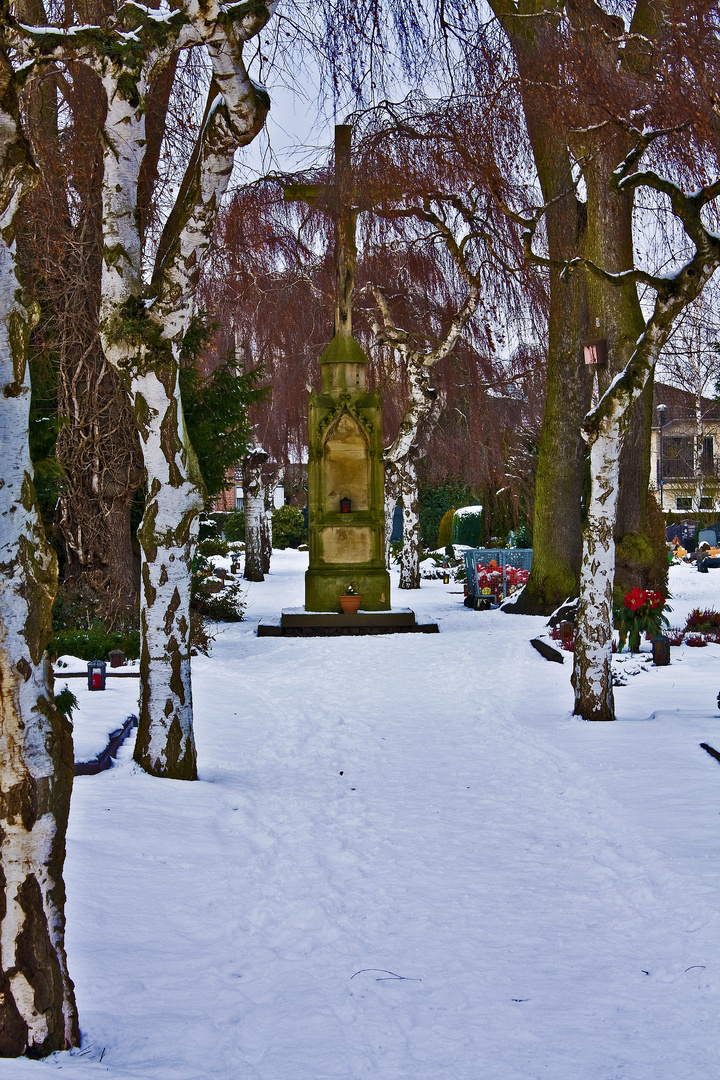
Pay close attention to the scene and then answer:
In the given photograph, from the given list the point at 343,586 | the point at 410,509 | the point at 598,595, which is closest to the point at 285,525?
the point at 410,509

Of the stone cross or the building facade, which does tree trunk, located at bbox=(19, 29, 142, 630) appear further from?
the building facade

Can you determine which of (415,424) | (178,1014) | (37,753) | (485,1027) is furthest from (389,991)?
(415,424)

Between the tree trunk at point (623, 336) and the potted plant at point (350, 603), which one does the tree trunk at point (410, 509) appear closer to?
the potted plant at point (350, 603)

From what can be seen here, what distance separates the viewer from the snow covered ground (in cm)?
356

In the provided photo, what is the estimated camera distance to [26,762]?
3.49 meters

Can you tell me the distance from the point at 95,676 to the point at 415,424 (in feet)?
45.1

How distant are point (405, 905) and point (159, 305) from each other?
4.31m

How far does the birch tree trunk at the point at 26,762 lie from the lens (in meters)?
3.38

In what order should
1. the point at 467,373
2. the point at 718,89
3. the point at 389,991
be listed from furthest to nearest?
the point at 467,373, the point at 718,89, the point at 389,991

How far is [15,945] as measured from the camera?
3.38 m

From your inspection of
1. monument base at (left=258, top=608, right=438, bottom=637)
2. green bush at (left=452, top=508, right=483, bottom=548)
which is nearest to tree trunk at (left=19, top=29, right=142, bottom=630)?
monument base at (left=258, top=608, right=438, bottom=637)

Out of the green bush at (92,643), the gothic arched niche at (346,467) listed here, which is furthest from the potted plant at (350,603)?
the green bush at (92,643)

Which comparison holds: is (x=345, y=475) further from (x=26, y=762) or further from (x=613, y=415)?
(x=26, y=762)

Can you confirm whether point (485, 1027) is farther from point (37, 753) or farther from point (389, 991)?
point (37, 753)
